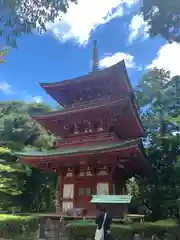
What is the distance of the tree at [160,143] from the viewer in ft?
59.7

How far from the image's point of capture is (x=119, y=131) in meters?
18.3

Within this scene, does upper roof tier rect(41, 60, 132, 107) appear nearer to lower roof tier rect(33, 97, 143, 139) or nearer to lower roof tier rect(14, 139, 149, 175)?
lower roof tier rect(33, 97, 143, 139)

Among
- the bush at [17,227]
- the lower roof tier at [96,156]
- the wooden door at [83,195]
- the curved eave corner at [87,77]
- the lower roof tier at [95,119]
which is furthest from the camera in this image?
the curved eave corner at [87,77]

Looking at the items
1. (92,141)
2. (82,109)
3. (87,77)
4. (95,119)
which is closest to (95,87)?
(87,77)

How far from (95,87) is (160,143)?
7516mm

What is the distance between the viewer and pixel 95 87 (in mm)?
17531

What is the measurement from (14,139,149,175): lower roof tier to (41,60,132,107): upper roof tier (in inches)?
151

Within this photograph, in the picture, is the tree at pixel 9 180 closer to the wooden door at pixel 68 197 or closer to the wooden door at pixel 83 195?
the wooden door at pixel 68 197

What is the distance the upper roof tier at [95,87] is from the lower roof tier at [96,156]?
385 centimetres

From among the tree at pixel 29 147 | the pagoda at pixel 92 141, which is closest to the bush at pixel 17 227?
the pagoda at pixel 92 141

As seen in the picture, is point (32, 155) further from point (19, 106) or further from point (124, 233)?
point (19, 106)

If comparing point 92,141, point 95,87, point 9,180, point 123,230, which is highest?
point 95,87

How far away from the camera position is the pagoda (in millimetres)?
14305

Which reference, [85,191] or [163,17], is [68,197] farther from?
[163,17]
